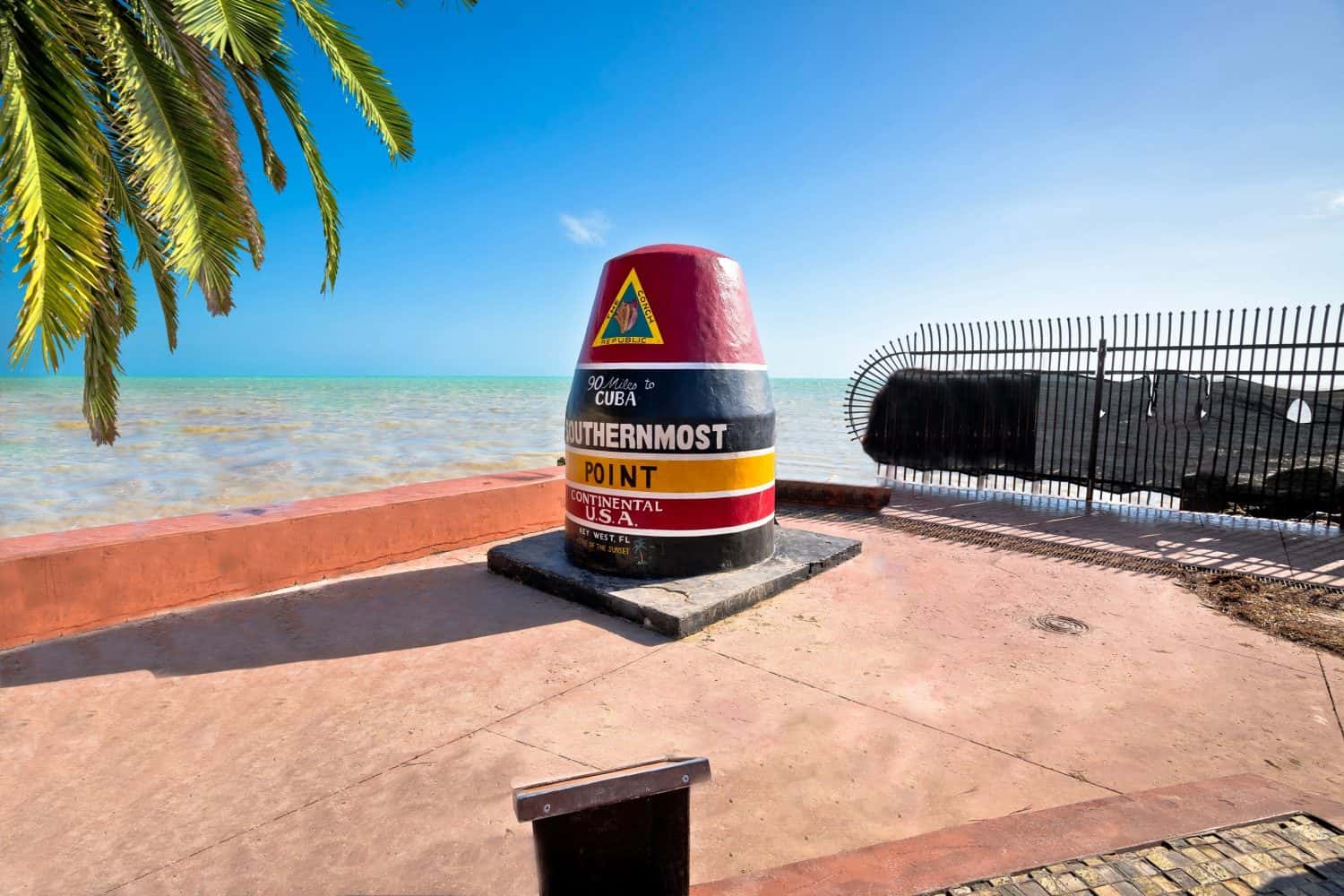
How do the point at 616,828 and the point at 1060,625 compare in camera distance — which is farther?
the point at 1060,625

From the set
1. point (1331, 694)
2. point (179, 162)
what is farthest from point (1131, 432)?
point (179, 162)

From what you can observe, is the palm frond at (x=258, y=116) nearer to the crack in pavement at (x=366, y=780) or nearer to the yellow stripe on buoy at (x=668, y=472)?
the yellow stripe on buoy at (x=668, y=472)

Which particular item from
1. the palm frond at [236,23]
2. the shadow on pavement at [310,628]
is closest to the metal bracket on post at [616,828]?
the shadow on pavement at [310,628]

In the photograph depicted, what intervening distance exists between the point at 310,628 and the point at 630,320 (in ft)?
11.0

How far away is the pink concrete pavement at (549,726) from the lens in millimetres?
2498

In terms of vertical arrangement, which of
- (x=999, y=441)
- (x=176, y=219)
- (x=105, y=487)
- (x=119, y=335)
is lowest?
(x=105, y=487)

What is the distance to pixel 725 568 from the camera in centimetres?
552

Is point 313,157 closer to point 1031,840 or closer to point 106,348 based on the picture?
point 106,348

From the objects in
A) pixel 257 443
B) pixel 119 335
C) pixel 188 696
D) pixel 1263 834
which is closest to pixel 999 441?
pixel 1263 834

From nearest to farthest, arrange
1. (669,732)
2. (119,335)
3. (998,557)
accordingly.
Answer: (669,732), (119,335), (998,557)

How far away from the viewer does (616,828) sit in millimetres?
1687

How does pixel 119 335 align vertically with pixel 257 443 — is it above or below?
above

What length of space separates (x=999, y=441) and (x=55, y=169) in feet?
36.4

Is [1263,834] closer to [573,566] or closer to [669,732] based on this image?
[669,732]
